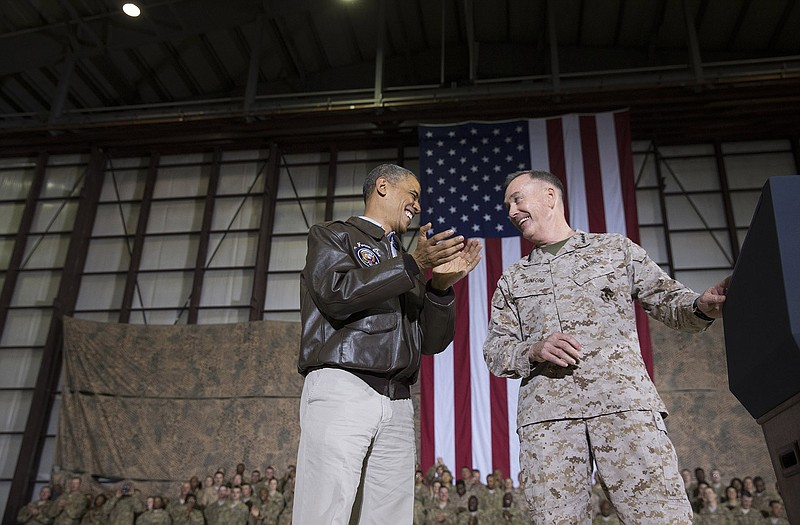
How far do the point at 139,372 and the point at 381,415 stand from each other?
8.59m

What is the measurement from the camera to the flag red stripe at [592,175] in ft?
29.4

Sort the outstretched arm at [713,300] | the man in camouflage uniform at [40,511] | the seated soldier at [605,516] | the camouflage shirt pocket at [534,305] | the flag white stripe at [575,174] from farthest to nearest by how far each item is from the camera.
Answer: the flag white stripe at [575,174]
the man in camouflage uniform at [40,511]
the seated soldier at [605,516]
the camouflage shirt pocket at [534,305]
the outstretched arm at [713,300]

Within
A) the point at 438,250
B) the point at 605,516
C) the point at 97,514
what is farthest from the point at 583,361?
the point at 97,514

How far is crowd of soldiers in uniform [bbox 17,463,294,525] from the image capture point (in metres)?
7.98

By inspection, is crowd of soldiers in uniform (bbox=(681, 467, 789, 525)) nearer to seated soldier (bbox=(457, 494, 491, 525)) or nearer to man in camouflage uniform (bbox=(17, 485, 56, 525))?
seated soldier (bbox=(457, 494, 491, 525))

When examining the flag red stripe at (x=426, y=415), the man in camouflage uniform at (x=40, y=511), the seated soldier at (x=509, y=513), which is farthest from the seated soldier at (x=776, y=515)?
the man in camouflage uniform at (x=40, y=511)

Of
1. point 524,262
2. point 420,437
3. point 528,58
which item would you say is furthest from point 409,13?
point 524,262

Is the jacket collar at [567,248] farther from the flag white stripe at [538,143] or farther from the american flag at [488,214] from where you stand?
the flag white stripe at [538,143]

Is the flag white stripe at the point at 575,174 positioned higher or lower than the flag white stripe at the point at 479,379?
higher

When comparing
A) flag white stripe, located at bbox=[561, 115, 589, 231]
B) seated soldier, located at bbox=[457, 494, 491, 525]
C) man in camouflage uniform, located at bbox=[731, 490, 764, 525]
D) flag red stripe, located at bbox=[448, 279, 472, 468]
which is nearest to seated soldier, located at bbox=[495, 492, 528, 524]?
seated soldier, located at bbox=[457, 494, 491, 525]

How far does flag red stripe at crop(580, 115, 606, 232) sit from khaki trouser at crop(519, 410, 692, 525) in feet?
24.1

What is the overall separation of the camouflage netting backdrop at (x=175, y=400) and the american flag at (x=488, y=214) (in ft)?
7.17

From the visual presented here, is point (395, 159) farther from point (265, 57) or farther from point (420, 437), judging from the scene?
point (420, 437)

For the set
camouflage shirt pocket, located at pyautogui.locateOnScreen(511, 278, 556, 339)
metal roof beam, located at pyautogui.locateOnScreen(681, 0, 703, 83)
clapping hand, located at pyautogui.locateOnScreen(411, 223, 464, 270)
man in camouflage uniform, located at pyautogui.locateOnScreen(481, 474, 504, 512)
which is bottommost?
man in camouflage uniform, located at pyautogui.locateOnScreen(481, 474, 504, 512)
